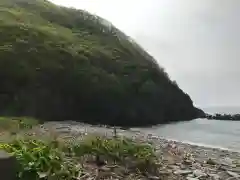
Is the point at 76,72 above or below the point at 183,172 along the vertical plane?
above

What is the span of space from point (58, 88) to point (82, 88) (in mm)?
4313

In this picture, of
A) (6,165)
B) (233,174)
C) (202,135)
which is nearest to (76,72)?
(202,135)

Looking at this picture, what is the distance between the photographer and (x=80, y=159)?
9.82 meters

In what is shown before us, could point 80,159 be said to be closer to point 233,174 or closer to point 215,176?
point 215,176

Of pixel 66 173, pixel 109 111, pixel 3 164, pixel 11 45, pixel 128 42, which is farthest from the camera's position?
pixel 128 42

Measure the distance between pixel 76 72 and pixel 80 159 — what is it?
31832 mm

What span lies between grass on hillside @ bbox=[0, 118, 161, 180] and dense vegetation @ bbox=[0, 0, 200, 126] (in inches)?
860

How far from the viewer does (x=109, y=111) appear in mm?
44812

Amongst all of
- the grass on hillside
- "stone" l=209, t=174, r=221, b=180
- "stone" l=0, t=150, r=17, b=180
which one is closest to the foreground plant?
the grass on hillside

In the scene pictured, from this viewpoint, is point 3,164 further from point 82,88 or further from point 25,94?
point 82,88

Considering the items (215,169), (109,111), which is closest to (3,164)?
(215,169)

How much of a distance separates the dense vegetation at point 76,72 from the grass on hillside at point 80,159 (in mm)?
21833

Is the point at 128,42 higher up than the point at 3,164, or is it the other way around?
the point at 128,42

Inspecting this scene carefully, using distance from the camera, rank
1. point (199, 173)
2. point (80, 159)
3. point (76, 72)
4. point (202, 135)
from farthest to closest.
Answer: point (76, 72)
point (202, 135)
point (199, 173)
point (80, 159)
